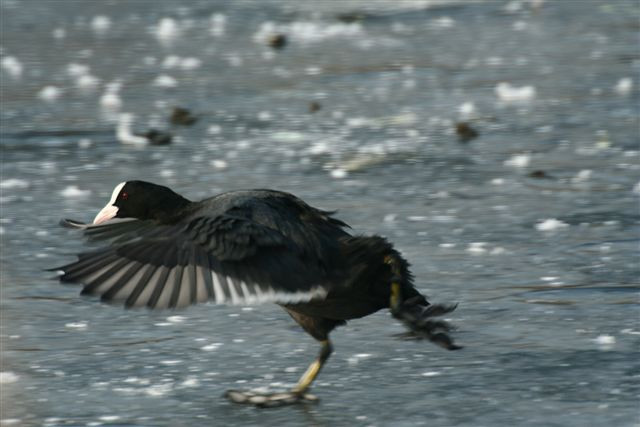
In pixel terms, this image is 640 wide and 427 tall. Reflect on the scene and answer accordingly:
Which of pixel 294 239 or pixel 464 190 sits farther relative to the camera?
pixel 464 190

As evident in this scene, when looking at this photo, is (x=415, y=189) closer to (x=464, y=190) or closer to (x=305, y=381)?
(x=464, y=190)

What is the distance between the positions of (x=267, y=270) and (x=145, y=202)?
919 mm

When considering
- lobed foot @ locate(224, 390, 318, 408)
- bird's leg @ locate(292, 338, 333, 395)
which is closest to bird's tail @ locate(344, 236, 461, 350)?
bird's leg @ locate(292, 338, 333, 395)

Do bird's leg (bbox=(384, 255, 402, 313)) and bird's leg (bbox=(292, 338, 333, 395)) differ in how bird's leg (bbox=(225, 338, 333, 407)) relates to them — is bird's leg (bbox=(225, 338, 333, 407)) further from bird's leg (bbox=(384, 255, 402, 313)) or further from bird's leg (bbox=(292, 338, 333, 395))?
bird's leg (bbox=(384, 255, 402, 313))

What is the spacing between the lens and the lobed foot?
4891mm

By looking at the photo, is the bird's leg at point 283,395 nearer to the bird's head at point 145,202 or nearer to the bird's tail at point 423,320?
the bird's tail at point 423,320

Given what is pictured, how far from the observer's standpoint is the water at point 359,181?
5.08 meters

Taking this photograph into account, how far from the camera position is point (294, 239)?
16.3ft

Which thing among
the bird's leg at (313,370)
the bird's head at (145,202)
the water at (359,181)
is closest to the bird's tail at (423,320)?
the water at (359,181)

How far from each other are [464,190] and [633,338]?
266 centimetres

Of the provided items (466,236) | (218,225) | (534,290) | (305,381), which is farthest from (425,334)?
(466,236)

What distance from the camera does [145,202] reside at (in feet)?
18.2

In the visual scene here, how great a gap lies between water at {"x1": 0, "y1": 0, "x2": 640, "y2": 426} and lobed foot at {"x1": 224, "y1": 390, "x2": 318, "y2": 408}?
4 centimetres

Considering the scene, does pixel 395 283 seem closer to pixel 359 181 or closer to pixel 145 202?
pixel 145 202
